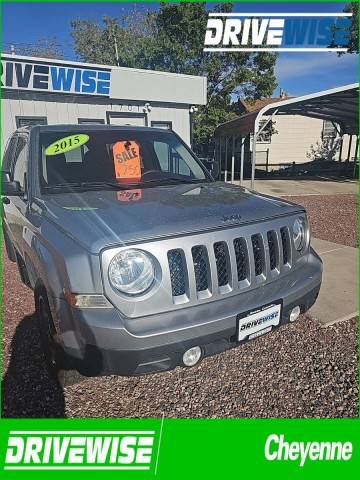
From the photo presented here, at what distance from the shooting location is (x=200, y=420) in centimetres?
227

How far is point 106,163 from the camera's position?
316 cm

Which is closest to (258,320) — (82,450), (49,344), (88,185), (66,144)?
(82,450)

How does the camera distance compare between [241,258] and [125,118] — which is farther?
[125,118]

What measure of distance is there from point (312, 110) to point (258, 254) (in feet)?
57.0

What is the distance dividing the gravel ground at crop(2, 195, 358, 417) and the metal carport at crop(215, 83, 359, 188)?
9.08 m

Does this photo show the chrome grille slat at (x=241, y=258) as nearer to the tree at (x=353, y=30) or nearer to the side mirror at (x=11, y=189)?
the side mirror at (x=11, y=189)

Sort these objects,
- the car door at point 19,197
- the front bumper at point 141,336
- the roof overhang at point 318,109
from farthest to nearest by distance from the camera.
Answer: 1. the roof overhang at point 318,109
2. the car door at point 19,197
3. the front bumper at point 141,336

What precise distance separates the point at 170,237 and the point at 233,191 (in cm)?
124

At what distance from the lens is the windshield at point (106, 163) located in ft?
9.70

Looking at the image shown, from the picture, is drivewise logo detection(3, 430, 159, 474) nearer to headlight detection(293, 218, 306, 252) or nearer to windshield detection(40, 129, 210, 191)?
headlight detection(293, 218, 306, 252)

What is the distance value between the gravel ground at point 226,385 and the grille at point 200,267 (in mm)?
954

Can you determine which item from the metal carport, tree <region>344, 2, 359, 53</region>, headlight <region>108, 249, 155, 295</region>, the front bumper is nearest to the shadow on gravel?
the front bumper

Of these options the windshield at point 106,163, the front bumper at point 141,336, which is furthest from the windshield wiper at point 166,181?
the front bumper at point 141,336

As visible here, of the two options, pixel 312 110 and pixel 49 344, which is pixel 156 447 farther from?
pixel 312 110
